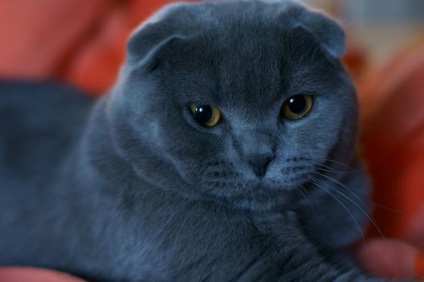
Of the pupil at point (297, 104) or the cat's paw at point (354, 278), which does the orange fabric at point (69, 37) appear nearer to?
the pupil at point (297, 104)

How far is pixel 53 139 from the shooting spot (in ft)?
4.61

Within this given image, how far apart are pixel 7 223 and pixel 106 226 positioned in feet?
0.97

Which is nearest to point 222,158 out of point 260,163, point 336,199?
point 260,163

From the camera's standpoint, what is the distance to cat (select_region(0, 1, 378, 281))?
1.03 metres

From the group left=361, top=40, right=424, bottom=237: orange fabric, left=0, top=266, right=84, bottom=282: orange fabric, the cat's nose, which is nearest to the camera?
the cat's nose

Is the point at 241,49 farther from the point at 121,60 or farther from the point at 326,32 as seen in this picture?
the point at 121,60

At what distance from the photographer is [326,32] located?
43.9 inches

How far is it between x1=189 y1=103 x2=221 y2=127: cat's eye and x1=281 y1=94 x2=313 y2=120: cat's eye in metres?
0.12

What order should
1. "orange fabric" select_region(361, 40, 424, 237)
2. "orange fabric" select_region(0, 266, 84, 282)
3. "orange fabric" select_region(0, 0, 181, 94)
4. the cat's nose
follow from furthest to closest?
"orange fabric" select_region(0, 0, 181, 94) < "orange fabric" select_region(361, 40, 424, 237) < "orange fabric" select_region(0, 266, 84, 282) < the cat's nose

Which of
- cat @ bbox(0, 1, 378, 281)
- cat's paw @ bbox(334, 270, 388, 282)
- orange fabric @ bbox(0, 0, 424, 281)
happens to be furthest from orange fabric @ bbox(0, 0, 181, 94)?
cat's paw @ bbox(334, 270, 388, 282)

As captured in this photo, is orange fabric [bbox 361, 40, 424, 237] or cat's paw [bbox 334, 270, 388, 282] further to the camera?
orange fabric [bbox 361, 40, 424, 237]

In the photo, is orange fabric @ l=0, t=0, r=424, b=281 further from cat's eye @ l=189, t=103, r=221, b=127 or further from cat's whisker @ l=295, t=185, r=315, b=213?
cat's eye @ l=189, t=103, r=221, b=127

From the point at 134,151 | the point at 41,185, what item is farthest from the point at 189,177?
the point at 41,185

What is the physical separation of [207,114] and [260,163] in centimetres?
13
